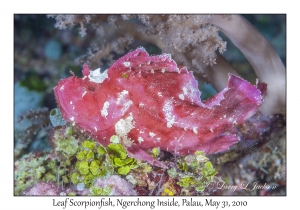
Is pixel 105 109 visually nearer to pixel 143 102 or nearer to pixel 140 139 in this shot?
pixel 143 102

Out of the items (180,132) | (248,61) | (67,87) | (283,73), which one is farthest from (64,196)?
(283,73)

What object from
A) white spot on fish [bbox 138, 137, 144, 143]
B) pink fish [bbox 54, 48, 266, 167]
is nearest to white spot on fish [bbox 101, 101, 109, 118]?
pink fish [bbox 54, 48, 266, 167]

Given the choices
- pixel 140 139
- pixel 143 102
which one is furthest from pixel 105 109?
pixel 140 139

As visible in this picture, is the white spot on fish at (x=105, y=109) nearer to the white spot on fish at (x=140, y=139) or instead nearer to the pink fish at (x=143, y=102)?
the pink fish at (x=143, y=102)

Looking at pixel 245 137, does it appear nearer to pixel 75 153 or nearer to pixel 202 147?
pixel 202 147

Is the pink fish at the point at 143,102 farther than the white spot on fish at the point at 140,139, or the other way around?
the white spot on fish at the point at 140,139

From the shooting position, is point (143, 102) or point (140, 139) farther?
point (140, 139)

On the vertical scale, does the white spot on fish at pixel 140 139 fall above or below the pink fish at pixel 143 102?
below

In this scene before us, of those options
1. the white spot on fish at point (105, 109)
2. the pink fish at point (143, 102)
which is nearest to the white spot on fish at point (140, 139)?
the pink fish at point (143, 102)

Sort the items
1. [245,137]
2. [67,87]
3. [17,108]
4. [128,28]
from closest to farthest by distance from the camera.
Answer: [67,87] < [245,137] < [128,28] < [17,108]
